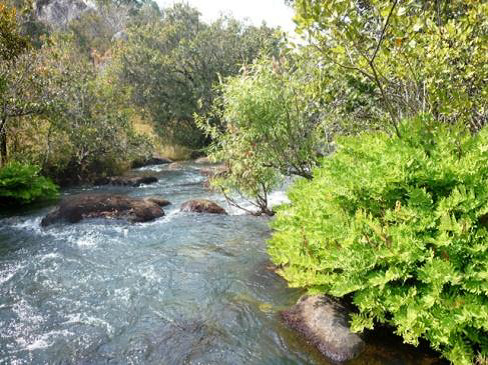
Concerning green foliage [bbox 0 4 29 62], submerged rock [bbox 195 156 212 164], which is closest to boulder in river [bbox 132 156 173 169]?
submerged rock [bbox 195 156 212 164]

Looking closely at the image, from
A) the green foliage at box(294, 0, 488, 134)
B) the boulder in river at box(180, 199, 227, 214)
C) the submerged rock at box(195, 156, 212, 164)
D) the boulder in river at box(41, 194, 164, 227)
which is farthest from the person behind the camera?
the submerged rock at box(195, 156, 212, 164)

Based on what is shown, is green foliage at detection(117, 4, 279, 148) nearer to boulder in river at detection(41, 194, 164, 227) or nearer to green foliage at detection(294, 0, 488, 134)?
boulder in river at detection(41, 194, 164, 227)

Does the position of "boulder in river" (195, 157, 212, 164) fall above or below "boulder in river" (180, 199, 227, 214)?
above

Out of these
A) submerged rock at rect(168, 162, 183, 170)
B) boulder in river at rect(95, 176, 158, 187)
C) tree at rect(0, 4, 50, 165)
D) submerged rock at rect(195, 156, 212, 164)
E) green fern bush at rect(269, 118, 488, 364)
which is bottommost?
boulder in river at rect(95, 176, 158, 187)

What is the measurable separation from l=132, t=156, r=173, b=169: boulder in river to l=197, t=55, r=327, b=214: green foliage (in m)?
15.9

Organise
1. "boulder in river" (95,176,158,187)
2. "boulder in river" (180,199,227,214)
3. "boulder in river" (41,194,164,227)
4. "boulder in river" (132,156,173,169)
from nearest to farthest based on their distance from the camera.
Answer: "boulder in river" (41,194,164,227) < "boulder in river" (180,199,227,214) < "boulder in river" (95,176,158,187) < "boulder in river" (132,156,173,169)

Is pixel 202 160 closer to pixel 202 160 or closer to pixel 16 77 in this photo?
pixel 202 160

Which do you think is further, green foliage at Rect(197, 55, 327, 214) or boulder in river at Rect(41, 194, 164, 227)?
boulder in river at Rect(41, 194, 164, 227)

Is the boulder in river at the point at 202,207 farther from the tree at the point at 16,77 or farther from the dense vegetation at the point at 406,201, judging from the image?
the tree at the point at 16,77

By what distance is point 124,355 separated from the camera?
5.72 metres

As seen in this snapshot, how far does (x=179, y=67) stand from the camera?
31031 mm

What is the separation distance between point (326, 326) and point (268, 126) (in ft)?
18.3

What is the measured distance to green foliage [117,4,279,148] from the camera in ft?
98.5

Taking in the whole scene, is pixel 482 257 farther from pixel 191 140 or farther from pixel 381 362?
pixel 191 140
